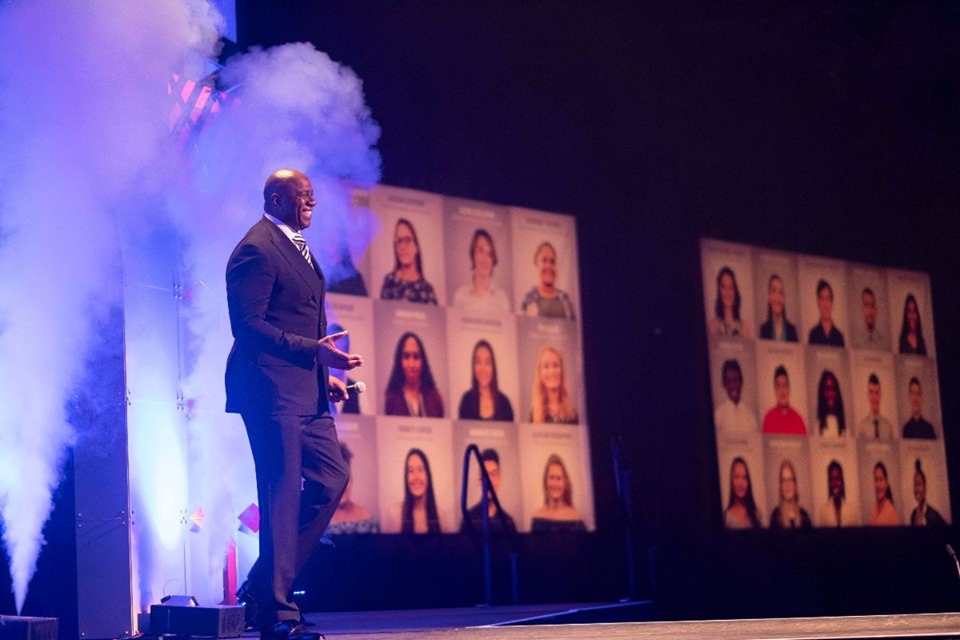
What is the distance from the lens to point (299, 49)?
564cm

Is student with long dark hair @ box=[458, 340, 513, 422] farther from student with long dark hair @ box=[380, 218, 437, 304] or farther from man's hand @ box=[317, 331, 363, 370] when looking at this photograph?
man's hand @ box=[317, 331, 363, 370]

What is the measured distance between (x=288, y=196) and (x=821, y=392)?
7.08 metres

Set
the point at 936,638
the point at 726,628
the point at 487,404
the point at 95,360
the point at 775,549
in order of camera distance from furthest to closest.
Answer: the point at 775,549, the point at 487,404, the point at 95,360, the point at 726,628, the point at 936,638

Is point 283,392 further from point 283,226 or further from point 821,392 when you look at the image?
point 821,392

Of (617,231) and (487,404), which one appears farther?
(617,231)

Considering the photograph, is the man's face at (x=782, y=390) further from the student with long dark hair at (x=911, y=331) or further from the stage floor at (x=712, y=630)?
the stage floor at (x=712, y=630)

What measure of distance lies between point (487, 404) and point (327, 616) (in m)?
2.09

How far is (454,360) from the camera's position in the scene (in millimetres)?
7652

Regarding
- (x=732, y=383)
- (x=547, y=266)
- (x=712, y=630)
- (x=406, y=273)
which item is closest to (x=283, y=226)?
(x=712, y=630)

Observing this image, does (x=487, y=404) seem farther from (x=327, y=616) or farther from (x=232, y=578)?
(x=232, y=578)

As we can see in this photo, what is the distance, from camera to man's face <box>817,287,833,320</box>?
10070mm

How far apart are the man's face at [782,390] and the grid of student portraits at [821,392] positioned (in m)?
0.01

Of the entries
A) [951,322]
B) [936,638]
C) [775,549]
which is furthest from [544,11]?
[936,638]

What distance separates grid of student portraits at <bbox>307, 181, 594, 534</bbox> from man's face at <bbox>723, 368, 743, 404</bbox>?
156 cm
